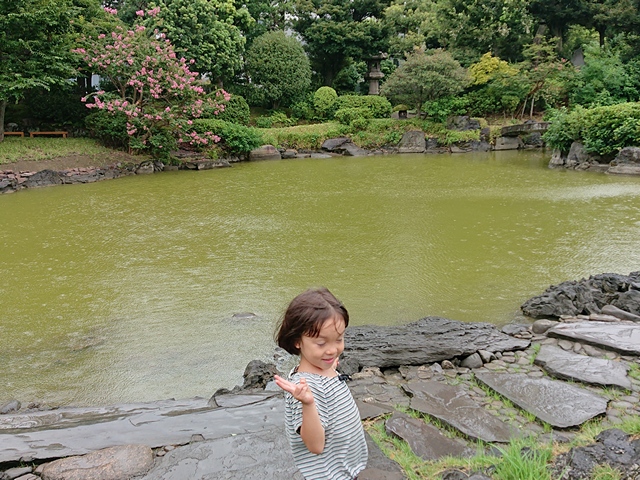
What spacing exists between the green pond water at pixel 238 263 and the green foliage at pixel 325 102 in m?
10.5

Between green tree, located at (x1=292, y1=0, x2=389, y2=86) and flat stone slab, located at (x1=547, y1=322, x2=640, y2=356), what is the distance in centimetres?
1994

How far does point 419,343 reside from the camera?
3291 mm

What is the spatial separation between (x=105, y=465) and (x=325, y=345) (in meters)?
1.29

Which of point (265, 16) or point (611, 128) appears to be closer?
point (611, 128)

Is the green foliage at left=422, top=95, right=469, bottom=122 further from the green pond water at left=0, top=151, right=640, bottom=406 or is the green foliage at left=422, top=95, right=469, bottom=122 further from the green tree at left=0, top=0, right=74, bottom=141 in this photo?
the green tree at left=0, top=0, right=74, bottom=141

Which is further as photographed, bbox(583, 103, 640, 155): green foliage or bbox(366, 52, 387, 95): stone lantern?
bbox(366, 52, 387, 95): stone lantern

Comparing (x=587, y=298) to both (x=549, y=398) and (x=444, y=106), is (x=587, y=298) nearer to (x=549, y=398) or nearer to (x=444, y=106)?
(x=549, y=398)

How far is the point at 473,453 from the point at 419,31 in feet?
73.9

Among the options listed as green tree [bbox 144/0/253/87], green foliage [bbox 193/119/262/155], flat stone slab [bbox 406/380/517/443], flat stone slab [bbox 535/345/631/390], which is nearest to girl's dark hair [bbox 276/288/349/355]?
flat stone slab [bbox 406/380/517/443]

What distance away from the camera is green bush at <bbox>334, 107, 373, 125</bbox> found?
Result: 18.9 metres

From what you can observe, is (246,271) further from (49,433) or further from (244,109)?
(244,109)

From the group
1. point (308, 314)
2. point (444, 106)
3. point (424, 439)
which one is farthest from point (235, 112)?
point (308, 314)

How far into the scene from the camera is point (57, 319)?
14.2 feet

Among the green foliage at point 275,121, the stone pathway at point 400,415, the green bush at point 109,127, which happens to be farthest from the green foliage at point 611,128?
the green bush at point 109,127
